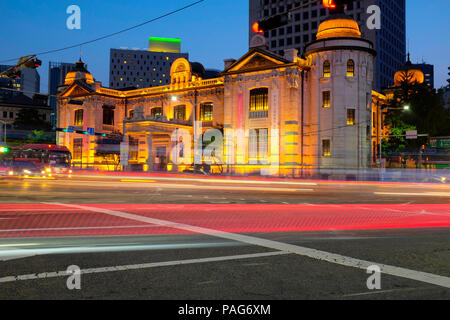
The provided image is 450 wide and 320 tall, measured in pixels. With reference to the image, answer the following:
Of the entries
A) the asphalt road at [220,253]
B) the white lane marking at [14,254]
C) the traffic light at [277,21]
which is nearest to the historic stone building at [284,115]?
the traffic light at [277,21]

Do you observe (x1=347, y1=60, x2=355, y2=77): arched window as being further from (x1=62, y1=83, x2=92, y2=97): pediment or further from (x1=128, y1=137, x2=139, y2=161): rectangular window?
(x1=62, y1=83, x2=92, y2=97): pediment

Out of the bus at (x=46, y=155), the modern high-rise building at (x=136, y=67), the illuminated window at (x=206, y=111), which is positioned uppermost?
the modern high-rise building at (x=136, y=67)

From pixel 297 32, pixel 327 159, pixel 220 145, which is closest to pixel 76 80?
pixel 220 145

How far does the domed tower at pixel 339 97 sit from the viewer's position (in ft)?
141

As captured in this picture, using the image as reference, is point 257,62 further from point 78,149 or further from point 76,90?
point 78,149

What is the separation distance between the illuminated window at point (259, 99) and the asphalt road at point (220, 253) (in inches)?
1367

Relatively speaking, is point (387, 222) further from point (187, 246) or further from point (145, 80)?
point (145, 80)

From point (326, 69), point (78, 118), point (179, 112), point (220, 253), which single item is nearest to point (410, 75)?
point (326, 69)

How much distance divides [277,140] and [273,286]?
39.7 meters

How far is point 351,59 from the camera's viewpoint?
43281 mm

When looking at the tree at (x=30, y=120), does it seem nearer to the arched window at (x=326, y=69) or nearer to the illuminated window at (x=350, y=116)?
the arched window at (x=326, y=69)

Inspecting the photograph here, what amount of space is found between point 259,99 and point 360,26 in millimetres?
50738

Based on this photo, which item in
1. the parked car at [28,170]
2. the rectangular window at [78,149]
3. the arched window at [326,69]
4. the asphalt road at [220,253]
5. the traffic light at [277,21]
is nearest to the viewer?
the asphalt road at [220,253]

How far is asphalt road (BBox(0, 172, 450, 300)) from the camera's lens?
14.7 ft
